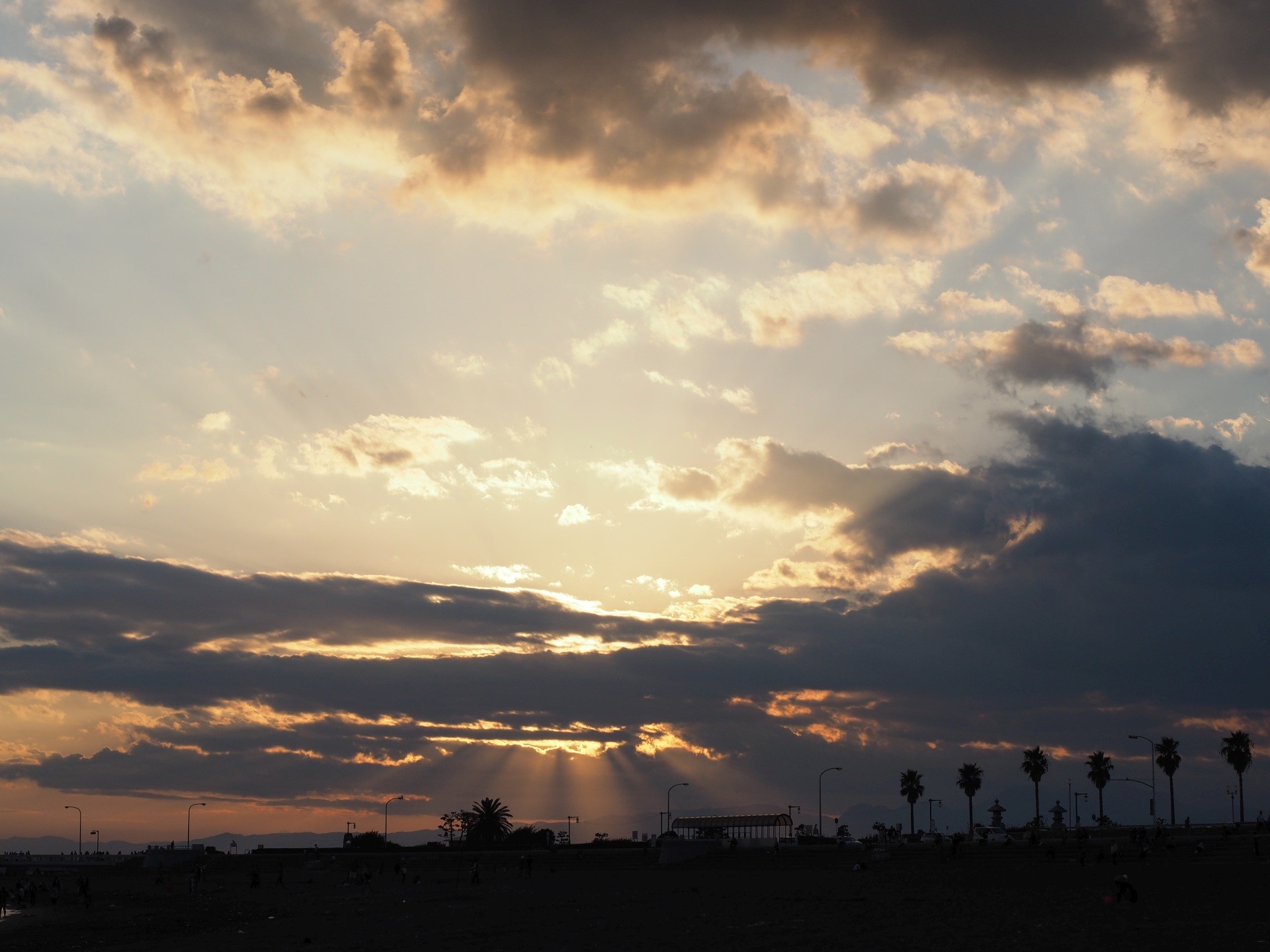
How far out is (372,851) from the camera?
433 feet

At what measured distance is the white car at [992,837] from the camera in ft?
262

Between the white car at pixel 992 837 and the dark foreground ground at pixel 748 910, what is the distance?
17.2 ft

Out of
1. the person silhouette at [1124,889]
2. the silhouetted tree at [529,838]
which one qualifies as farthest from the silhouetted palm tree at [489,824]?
the person silhouette at [1124,889]

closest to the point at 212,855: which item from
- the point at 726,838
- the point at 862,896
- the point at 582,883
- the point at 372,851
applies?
the point at 372,851

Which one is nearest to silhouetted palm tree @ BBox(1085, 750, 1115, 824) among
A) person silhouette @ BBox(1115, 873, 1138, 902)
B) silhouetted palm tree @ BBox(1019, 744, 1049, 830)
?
silhouetted palm tree @ BBox(1019, 744, 1049, 830)

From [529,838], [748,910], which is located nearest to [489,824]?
[529,838]

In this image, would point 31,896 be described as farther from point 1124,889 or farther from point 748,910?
point 1124,889

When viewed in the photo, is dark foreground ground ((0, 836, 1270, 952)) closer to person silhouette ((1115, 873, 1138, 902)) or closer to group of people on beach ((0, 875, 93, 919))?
person silhouette ((1115, 873, 1138, 902))

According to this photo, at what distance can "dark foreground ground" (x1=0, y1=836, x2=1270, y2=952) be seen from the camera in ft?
119

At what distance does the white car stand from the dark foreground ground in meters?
5.25

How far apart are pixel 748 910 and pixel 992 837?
4549 centimetres

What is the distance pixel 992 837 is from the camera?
85.6 m

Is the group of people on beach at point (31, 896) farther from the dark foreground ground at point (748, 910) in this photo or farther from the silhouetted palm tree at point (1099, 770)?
the silhouetted palm tree at point (1099, 770)

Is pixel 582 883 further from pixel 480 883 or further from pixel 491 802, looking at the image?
pixel 491 802
